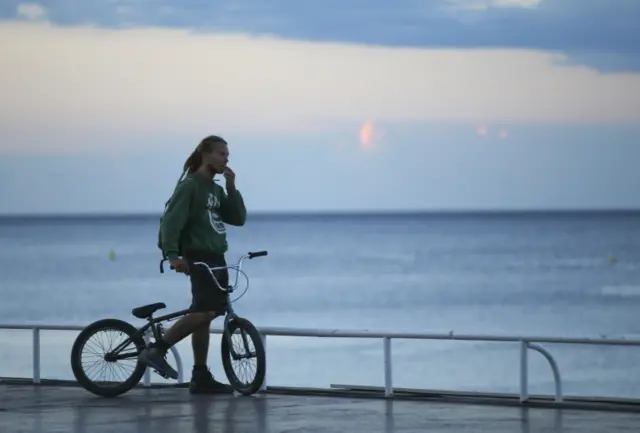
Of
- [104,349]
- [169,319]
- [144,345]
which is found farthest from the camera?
[104,349]

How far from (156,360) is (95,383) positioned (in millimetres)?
577

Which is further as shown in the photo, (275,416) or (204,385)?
(204,385)

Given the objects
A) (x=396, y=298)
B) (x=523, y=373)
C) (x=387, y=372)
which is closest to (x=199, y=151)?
(x=387, y=372)

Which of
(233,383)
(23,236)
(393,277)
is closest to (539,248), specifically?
(393,277)

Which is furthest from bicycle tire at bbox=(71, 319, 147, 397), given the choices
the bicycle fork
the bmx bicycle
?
the bicycle fork

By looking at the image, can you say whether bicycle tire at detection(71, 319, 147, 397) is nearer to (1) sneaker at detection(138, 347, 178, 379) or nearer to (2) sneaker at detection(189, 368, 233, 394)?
(1) sneaker at detection(138, 347, 178, 379)

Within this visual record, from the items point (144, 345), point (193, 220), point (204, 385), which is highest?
point (193, 220)

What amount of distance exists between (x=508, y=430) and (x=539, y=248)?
112082 millimetres

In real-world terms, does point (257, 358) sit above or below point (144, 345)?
below

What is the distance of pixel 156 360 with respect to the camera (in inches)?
440

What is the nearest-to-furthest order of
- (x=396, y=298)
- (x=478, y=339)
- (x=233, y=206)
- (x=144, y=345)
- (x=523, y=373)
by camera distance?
(x=523, y=373)
(x=478, y=339)
(x=144, y=345)
(x=233, y=206)
(x=396, y=298)

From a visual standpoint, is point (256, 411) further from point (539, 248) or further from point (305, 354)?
point (539, 248)

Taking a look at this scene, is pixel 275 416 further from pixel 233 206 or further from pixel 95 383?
pixel 233 206

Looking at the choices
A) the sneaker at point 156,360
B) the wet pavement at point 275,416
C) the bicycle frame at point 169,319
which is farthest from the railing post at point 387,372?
the sneaker at point 156,360
